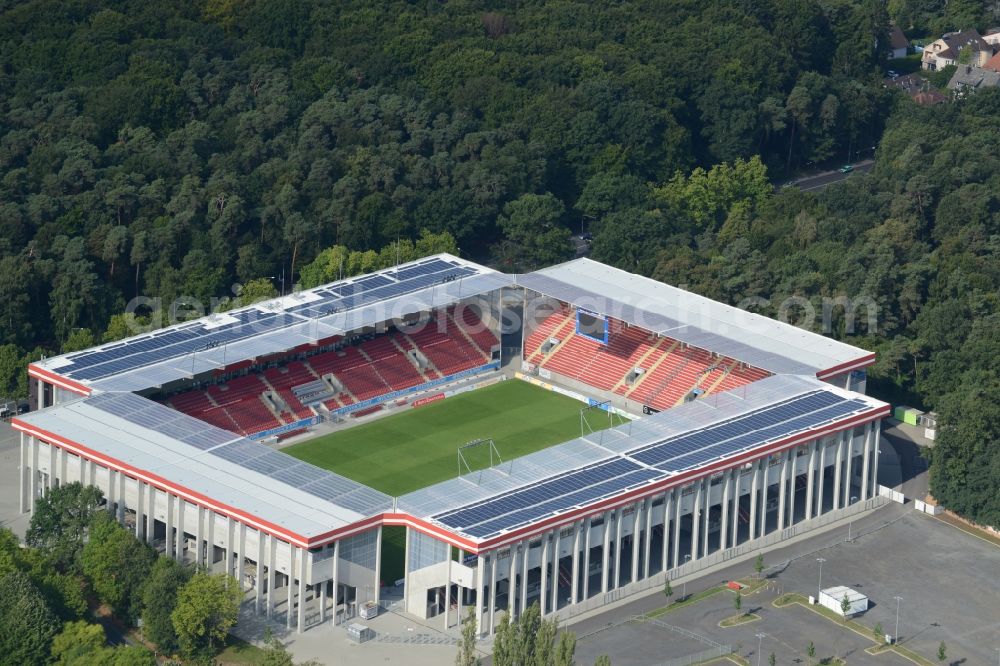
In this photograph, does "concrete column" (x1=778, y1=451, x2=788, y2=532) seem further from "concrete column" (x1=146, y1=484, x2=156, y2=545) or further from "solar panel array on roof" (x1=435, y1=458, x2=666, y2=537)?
"concrete column" (x1=146, y1=484, x2=156, y2=545)

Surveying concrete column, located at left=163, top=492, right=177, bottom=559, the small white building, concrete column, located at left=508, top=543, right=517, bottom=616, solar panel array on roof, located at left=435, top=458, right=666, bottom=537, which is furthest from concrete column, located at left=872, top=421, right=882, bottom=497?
concrete column, located at left=163, top=492, right=177, bottom=559

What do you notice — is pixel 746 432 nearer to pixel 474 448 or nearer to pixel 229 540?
pixel 474 448

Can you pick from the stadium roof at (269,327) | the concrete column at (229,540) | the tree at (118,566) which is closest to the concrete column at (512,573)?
the concrete column at (229,540)

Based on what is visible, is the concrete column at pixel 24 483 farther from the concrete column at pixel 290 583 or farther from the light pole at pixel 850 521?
the light pole at pixel 850 521

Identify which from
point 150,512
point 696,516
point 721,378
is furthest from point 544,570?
point 721,378

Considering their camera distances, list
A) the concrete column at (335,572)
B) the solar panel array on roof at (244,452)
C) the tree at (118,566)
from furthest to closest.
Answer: the solar panel array on roof at (244,452)
the tree at (118,566)
the concrete column at (335,572)

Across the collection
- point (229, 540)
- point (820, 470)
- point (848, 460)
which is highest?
point (848, 460)

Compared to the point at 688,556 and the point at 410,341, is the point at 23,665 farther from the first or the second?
the point at 410,341

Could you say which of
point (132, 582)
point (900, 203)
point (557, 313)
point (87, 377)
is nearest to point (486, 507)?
point (132, 582)
